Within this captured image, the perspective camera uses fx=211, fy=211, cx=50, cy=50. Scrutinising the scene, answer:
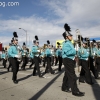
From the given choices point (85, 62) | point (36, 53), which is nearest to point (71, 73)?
point (85, 62)

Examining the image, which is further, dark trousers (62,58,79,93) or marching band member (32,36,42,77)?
marching band member (32,36,42,77)

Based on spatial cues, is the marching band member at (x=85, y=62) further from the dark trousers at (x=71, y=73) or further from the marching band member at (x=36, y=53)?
the marching band member at (x=36, y=53)

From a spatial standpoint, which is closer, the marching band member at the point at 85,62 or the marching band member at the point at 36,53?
the marching band member at the point at 85,62

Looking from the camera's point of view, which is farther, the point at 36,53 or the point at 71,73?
the point at 36,53

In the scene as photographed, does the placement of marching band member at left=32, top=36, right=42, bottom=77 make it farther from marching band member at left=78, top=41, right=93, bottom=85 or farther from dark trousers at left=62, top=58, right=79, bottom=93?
dark trousers at left=62, top=58, right=79, bottom=93

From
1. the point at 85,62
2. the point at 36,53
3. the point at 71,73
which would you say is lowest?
the point at 71,73

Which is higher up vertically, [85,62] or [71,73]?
[85,62]

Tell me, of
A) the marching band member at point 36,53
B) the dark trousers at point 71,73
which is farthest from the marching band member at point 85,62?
the marching band member at point 36,53

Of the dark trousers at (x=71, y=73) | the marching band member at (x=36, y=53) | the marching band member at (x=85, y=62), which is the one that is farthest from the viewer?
the marching band member at (x=36, y=53)

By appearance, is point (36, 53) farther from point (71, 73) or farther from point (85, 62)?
point (71, 73)

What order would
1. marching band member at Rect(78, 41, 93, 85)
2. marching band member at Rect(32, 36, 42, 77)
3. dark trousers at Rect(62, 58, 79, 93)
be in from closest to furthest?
1. dark trousers at Rect(62, 58, 79, 93)
2. marching band member at Rect(78, 41, 93, 85)
3. marching band member at Rect(32, 36, 42, 77)

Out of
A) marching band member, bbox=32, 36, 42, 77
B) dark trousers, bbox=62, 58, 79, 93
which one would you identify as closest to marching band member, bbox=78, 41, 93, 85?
dark trousers, bbox=62, 58, 79, 93

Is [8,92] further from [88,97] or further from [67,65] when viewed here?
[88,97]

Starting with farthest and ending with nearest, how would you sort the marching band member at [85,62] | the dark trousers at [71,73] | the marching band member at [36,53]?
the marching band member at [36,53]
the marching band member at [85,62]
the dark trousers at [71,73]
